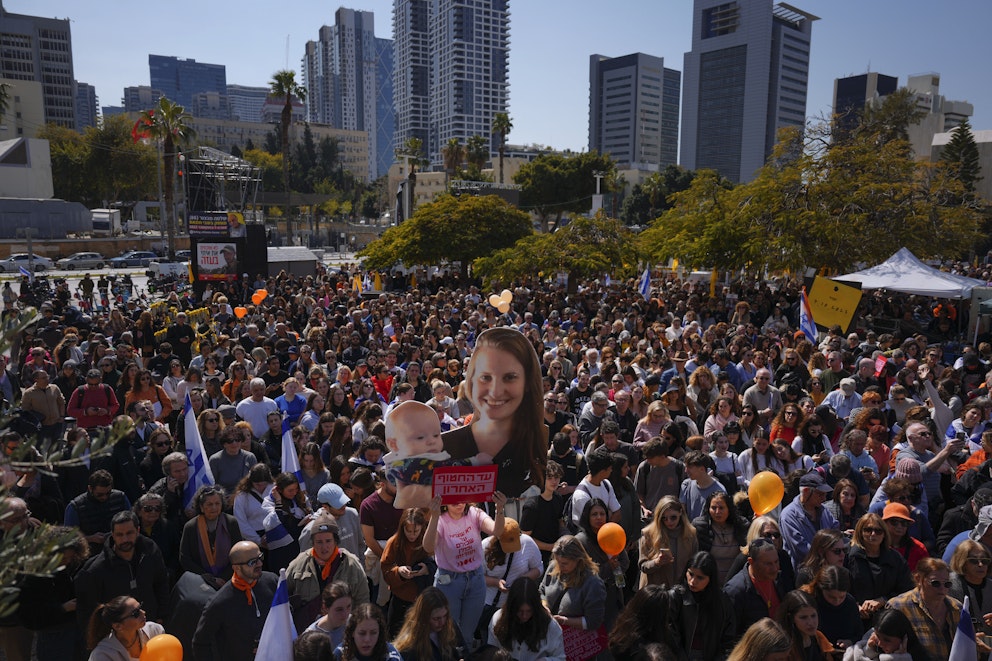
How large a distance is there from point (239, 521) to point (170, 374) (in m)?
5.06

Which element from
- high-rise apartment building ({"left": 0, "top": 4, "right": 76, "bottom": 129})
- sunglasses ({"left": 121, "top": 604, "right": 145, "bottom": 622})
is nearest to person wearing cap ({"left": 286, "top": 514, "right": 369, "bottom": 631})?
sunglasses ({"left": 121, "top": 604, "right": 145, "bottom": 622})

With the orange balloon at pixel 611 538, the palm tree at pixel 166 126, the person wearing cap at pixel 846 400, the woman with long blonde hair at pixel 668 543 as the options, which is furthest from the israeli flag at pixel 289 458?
the palm tree at pixel 166 126

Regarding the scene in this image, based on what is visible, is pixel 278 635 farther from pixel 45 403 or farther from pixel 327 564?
pixel 45 403

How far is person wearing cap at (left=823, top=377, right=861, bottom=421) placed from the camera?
843cm

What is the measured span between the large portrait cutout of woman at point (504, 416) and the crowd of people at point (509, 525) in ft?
0.05

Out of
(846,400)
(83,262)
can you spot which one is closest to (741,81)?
(83,262)

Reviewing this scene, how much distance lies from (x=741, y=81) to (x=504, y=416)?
193m

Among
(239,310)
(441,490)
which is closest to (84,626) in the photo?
(441,490)

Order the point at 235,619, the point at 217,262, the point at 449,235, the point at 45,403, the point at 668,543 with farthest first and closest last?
the point at 449,235, the point at 217,262, the point at 45,403, the point at 668,543, the point at 235,619

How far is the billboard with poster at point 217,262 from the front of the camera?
23656 millimetres

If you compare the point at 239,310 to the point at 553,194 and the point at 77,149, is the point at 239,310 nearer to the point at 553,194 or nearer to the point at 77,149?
the point at 553,194

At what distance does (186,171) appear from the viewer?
44438mm

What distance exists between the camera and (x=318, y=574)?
4793 millimetres

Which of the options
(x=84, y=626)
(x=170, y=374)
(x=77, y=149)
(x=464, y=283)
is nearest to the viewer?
(x=84, y=626)
